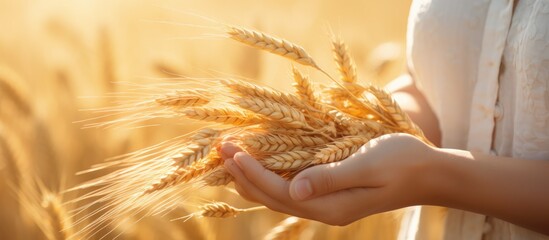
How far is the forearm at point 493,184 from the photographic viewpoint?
2.69 ft

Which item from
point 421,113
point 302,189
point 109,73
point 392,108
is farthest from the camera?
point 109,73

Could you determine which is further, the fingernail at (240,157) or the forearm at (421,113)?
the forearm at (421,113)

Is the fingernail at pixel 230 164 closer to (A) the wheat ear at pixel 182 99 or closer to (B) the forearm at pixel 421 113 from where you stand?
(A) the wheat ear at pixel 182 99

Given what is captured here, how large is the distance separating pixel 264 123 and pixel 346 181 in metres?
0.13

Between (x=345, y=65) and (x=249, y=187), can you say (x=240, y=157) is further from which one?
(x=345, y=65)

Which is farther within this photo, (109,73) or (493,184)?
(109,73)

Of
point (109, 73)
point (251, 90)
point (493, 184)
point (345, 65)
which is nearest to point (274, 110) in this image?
point (251, 90)

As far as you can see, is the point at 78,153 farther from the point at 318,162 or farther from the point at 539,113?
the point at 539,113

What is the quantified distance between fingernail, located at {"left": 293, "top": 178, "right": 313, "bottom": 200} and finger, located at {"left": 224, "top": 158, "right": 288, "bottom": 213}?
0.07 m

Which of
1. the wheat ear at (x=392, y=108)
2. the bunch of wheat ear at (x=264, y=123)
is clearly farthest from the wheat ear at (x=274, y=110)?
the wheat ear at (x=392, y=108)

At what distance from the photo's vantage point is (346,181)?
75 centimetres

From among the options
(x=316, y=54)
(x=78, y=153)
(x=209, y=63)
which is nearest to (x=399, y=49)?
(x=316, y=54)

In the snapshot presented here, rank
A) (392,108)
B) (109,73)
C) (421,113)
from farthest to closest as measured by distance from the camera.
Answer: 1. (109,73)
2. (421,113)
3. (392,108)

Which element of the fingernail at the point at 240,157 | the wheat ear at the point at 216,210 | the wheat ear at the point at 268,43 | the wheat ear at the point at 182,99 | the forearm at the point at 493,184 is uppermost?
the wheat ear at the point at 268,43
